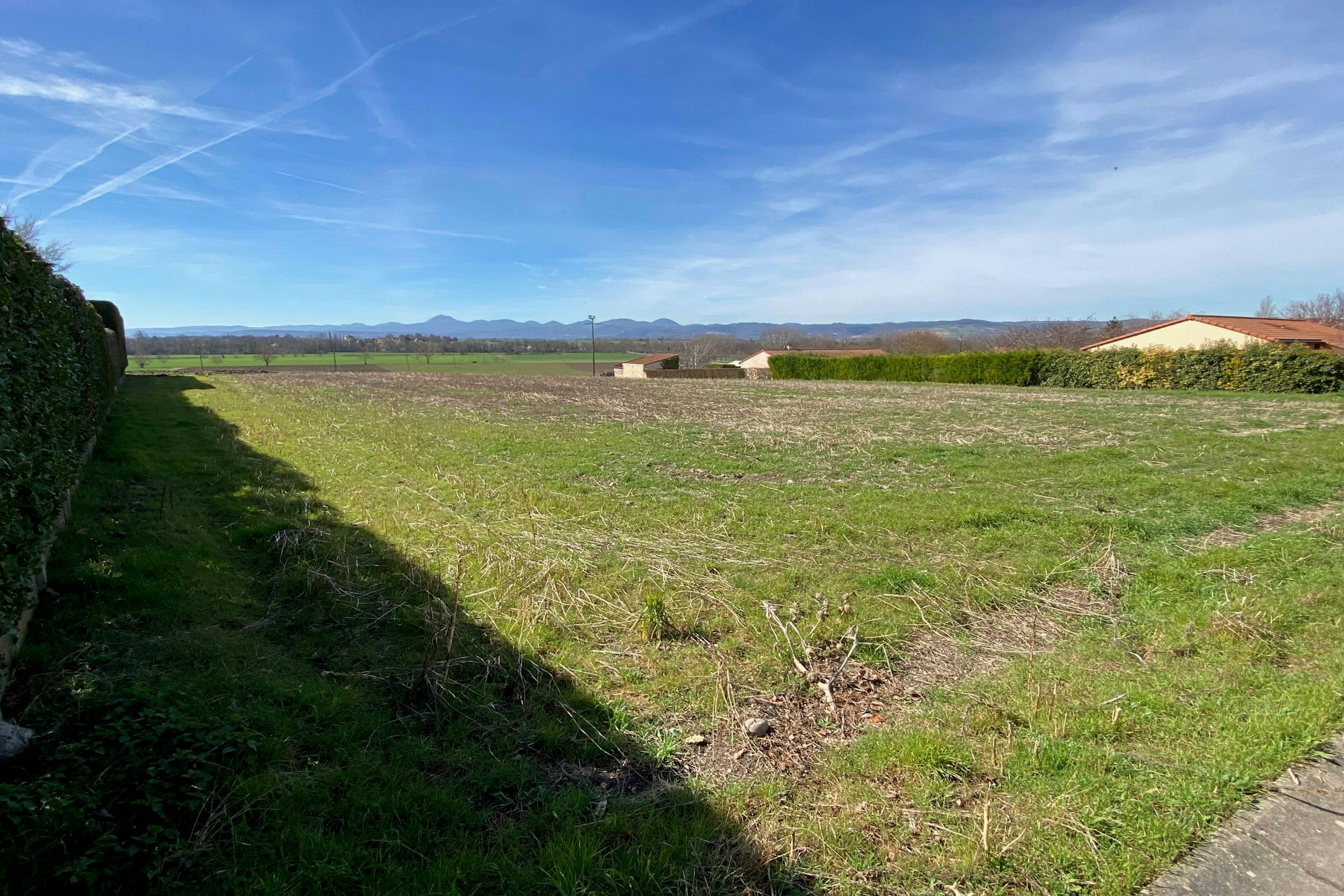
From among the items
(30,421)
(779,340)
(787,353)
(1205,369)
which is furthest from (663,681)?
(779,340)

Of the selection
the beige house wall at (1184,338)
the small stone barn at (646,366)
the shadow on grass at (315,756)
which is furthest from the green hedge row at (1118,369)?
the shadow on grass at (315,756)

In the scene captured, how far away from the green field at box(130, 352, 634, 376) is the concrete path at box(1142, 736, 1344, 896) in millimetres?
54251

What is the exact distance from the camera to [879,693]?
3812mm

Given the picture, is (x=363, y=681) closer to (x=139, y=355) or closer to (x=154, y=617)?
(x=154, y=617)

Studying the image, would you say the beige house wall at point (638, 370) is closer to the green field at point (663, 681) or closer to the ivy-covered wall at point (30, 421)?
the green field at point (663, 681)

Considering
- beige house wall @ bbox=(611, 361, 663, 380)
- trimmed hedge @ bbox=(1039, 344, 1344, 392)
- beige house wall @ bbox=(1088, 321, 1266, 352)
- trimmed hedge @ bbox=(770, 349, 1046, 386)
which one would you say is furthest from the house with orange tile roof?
beige house wall @ bbox=(1088, 321, 1266, 352)

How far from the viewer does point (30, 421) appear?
433cm

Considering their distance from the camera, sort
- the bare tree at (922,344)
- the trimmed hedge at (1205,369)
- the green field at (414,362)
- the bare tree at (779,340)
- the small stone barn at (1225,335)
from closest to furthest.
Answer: the trimmed hedge at (1205,369)
the small stone barn at (1225,335)
the green field at (414,362)
the bare tree at (922,344)
the bare tree at (779,340)

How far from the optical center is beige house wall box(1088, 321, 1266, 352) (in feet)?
109

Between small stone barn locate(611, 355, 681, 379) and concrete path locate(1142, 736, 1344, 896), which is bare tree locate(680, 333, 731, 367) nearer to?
small stone barn locate(611, 355, 681, 379)

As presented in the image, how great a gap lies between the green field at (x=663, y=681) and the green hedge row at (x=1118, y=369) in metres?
25.1

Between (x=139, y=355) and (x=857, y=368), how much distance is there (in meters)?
79.5

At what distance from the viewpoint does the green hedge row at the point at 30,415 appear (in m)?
3.27

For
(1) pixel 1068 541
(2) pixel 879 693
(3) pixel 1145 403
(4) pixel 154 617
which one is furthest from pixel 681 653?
(3) pixel 1145 403
